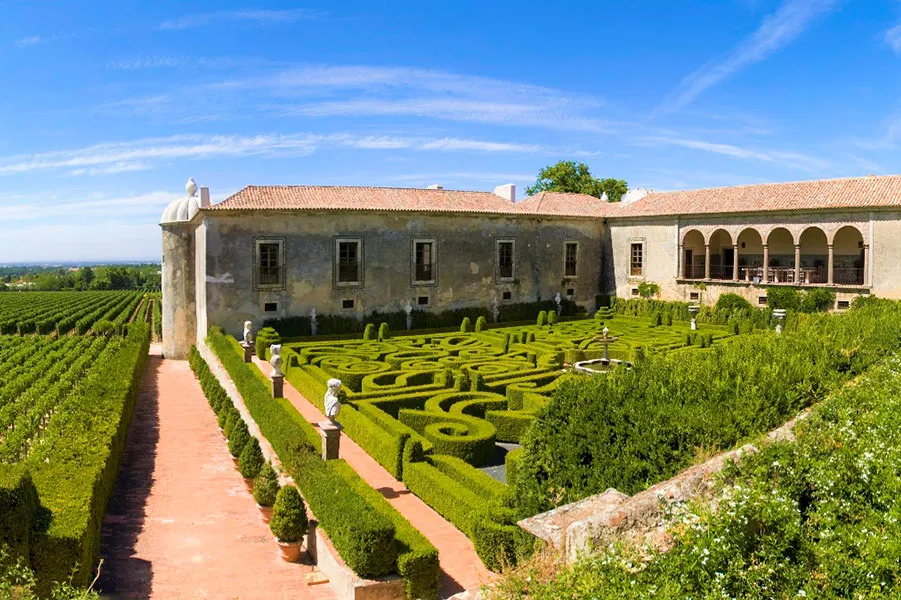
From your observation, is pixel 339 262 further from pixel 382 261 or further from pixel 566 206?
pixel 566 206

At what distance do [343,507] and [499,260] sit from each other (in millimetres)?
20951

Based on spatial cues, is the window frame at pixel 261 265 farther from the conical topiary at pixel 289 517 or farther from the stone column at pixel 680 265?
the stone column at pixel 680 265

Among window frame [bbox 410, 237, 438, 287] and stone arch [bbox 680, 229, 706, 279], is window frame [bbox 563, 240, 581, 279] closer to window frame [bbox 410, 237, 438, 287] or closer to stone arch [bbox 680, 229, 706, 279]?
stone arch [bbox 680, 229, 706, 279]

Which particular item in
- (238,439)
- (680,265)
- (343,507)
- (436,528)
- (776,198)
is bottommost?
(436,528)

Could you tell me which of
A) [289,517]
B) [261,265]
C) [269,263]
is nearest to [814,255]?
[269,263]

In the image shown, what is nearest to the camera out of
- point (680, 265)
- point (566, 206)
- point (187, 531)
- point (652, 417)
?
point (652, 417)

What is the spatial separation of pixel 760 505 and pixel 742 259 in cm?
2937

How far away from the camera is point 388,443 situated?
10.3m

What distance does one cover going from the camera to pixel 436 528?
8.31m

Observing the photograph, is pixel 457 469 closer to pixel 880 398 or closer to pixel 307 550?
pixel 307 550

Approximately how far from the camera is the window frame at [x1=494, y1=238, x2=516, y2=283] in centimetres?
2752

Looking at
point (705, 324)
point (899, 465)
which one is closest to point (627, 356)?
point (705, 324)

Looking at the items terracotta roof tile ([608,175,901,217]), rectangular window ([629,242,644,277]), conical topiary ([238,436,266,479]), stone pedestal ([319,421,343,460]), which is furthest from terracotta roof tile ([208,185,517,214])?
stone pedestal ([319,421,343,460])

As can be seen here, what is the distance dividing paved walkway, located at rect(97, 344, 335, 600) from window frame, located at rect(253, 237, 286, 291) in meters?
8.60
